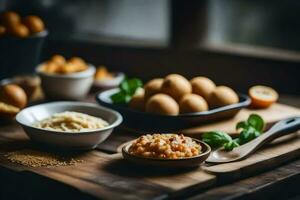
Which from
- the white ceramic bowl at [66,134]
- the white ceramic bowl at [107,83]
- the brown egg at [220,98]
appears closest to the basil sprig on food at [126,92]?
the white ceramic bowl at [66,134]

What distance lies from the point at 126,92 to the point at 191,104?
0.28 m

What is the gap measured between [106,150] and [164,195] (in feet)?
1.31

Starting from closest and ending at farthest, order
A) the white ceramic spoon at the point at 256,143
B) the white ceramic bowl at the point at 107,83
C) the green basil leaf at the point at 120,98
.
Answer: the white ceramic spoon at the point at 256,143 → the green basil leaf at the point at 120,98 → the white ceramic bowl at the point at 107,83

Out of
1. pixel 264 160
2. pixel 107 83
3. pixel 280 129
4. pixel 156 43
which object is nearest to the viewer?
pixel 264 160

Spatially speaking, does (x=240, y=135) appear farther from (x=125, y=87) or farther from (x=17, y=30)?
(x=17, y=30)

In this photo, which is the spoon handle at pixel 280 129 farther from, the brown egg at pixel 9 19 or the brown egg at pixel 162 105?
the brown egg at pixel 9 19

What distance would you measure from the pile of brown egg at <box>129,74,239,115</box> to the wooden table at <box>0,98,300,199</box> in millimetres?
213

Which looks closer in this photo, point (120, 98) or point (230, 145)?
point (230, 145)

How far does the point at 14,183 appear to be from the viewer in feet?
5.98

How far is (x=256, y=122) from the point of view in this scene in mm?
2018

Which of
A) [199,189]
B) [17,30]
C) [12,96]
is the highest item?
[17,30]

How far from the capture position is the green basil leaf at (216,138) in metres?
1.92

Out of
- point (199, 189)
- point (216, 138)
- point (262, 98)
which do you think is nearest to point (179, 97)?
point (216, 138)

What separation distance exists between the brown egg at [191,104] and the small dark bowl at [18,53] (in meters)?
0.72
